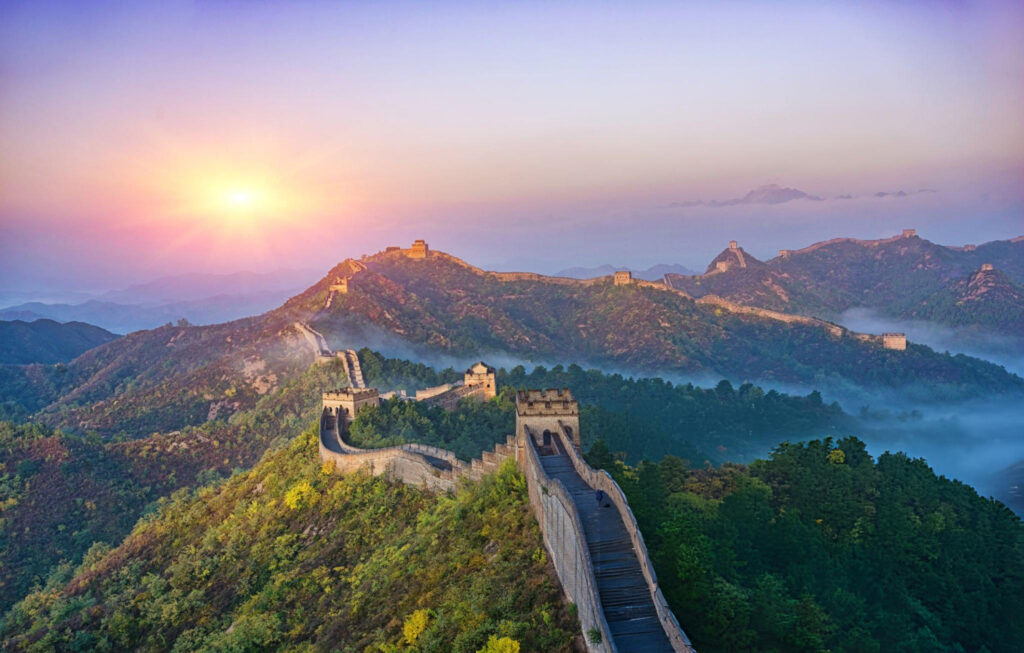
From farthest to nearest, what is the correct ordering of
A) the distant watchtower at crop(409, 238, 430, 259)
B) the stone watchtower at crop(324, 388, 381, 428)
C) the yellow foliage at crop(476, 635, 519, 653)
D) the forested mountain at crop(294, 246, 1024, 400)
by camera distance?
the distant watchtower at crop(409, 238, 430, 259) < the forested mountain at crop(294, 246, 1024, 400) < the stone watchtower at crop(324, 388, 381, 428) < the yellow foliage at crop(476, 635, 519, 653)

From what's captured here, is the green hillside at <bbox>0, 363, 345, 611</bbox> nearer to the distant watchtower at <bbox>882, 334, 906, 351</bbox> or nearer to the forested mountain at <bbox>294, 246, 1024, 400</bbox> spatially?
the forested mountain at <bbox>294, 246, 1024, 400</bbox>

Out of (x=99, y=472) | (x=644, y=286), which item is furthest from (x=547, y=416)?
(x=644, y=286)

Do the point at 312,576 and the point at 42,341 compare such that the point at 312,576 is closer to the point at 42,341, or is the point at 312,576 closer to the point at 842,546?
the point at 842,546

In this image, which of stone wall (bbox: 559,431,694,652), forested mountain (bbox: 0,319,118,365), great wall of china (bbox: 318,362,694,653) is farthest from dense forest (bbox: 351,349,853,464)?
forested mountain (bbox: 0,319,118,365)

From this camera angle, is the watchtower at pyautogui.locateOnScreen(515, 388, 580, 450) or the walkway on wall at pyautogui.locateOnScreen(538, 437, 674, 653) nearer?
the walkway on wall at pyautogui.locateOnScreen(538, 437, 674, 653)

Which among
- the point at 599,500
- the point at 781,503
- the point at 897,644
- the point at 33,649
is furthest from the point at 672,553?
the point at 33,649

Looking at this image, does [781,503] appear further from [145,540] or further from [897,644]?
[145,540]
